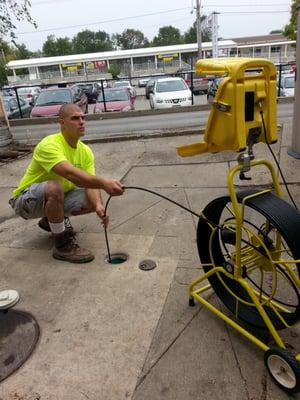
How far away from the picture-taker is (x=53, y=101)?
14555 mm

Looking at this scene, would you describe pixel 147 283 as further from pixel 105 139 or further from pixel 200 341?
pixel 105 139

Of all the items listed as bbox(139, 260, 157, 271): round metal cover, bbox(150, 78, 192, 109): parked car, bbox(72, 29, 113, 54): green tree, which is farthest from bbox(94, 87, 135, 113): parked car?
bbox(72, 29, 113, 54): green tree

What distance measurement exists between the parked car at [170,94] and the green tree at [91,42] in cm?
8204

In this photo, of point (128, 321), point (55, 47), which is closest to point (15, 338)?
point (128, 321)

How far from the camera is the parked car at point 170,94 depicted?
1458cm

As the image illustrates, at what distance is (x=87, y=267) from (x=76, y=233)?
747 mm

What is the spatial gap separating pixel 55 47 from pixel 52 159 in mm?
88864

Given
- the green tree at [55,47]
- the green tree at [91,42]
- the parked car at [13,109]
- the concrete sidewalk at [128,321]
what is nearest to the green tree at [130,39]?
the green tree at [91,42]

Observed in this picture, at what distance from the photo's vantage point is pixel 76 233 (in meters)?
4.00

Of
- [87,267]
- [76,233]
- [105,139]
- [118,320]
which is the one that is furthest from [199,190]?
[105,139]

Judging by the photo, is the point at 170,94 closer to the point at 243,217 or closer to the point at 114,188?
the point at 114,188

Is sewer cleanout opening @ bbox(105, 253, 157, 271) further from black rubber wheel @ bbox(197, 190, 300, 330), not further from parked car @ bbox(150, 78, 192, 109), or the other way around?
parked car @ bbox(150, 78, 192, 109)

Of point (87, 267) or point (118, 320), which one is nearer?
point (118, 320)

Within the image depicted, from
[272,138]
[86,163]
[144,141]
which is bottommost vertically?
[144,141]
